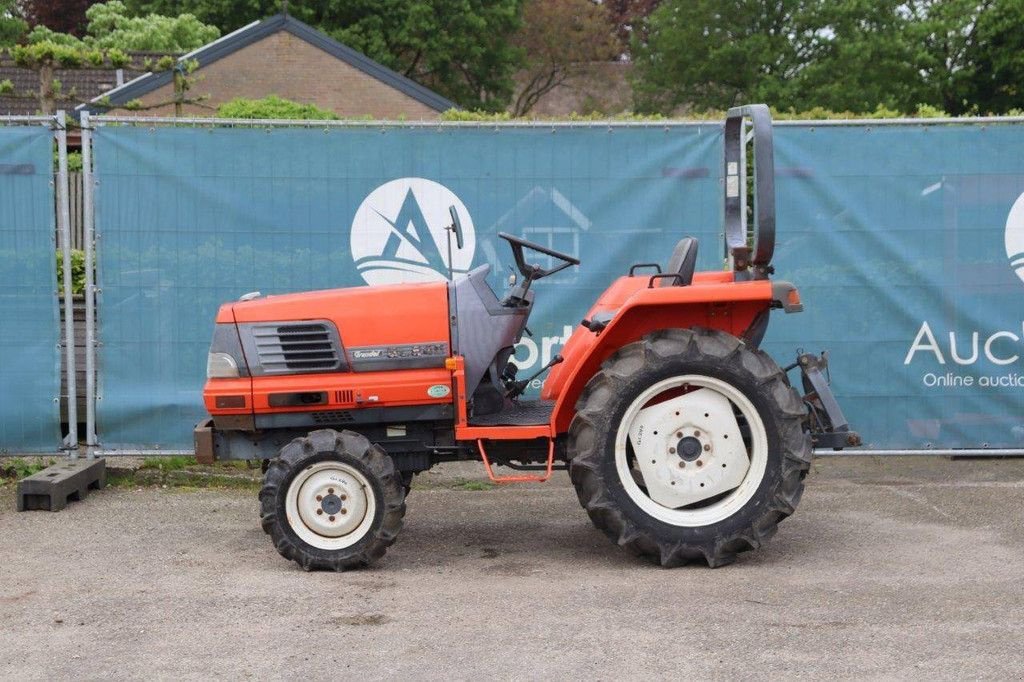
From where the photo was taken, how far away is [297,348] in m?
6.77

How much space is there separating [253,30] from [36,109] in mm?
5431

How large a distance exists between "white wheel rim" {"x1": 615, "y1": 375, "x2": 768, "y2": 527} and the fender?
0.35 meters

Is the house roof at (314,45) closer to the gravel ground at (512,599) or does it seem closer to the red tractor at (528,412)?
the gravel ground at (512,599)

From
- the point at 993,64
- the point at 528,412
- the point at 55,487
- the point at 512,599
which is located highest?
the point at 993,64

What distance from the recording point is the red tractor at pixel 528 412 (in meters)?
6.52

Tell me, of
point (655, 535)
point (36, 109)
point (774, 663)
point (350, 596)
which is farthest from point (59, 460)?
point (36, 109)

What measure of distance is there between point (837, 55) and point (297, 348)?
115ft

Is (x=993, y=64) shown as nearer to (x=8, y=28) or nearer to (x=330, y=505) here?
(x=8, y=28)

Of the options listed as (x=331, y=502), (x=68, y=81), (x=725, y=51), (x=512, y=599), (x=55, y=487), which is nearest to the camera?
(x=512, y=599)

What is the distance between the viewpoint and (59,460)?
29.3 ft

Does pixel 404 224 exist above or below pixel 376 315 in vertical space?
above

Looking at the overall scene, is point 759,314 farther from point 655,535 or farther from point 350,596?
point 350,596

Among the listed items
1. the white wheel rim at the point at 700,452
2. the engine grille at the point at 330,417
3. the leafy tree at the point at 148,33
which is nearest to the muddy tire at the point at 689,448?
the white wheel rim at the point at 700,452

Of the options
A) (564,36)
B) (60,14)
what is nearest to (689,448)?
(564,36)
